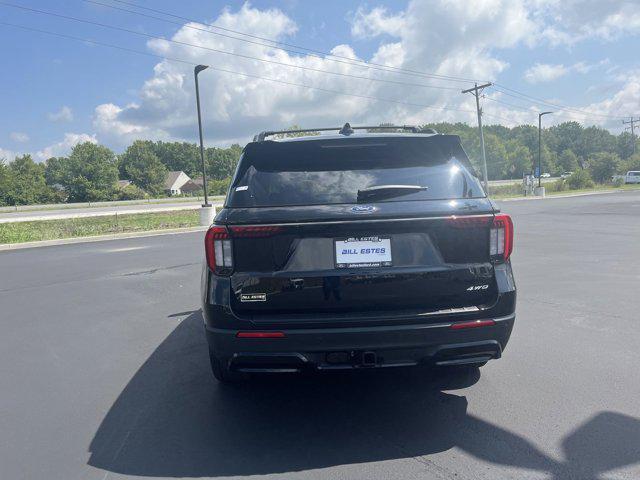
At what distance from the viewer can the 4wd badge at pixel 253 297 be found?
2979 mm

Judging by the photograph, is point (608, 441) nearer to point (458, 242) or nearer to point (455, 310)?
point (455, 310)

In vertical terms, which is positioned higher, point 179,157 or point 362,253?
point 179,157

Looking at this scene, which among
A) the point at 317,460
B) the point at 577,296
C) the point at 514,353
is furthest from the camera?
the point at 577,296

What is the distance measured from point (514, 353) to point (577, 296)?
8.88 ft

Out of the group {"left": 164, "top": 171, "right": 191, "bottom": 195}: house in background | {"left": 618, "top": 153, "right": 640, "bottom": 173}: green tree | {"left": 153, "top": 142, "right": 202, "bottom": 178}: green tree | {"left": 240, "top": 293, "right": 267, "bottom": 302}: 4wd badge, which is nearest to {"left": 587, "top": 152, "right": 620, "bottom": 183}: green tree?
{"left": 618, "top": 153, "right": 640, "bottom": 173}: green tree

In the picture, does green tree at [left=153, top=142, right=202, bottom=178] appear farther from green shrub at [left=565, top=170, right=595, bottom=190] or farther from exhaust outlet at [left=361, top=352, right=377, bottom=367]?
exhaust outlet at [left=361, top=352, right=377, bottom=367]

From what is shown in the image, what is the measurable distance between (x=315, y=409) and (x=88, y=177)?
287 feet

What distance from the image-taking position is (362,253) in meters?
2.98

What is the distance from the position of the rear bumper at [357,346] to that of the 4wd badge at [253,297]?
0.64ft

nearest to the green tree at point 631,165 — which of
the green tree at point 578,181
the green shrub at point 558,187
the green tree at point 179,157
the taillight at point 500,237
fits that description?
the green tree at point 578,181

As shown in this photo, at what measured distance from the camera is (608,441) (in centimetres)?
298

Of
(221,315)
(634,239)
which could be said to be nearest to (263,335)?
(221,315)

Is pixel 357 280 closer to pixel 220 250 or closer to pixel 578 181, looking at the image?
pixel 220 250

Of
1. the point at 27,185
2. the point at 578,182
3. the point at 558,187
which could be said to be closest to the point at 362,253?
the point at 558,187
